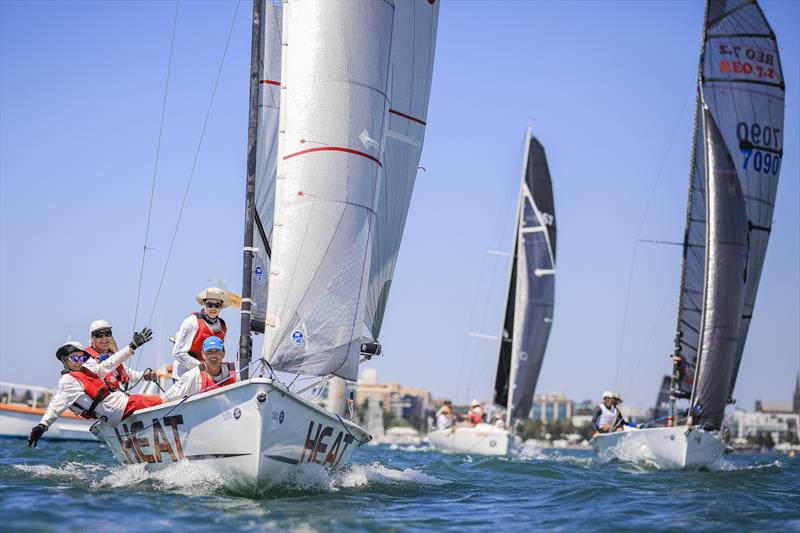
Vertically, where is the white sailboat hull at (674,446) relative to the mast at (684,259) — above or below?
below

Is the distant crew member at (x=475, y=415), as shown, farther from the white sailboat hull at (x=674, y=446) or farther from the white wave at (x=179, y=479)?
the white wave at (x=179, y=479)

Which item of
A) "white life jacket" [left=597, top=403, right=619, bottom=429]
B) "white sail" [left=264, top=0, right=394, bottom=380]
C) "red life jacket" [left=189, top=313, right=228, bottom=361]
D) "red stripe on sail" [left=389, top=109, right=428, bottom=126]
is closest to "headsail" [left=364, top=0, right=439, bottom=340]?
"red stripe on sail" [left=389, top=109, right=428, bottom=126]

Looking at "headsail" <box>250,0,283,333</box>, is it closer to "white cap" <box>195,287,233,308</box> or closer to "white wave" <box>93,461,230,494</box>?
"white cap" <box>195,287,233,308</box>

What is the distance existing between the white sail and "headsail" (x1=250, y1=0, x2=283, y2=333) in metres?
1.32

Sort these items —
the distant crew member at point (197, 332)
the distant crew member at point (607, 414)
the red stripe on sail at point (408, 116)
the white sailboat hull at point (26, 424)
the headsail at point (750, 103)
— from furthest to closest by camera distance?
the white sailboat hull at point (26, 424), the headsail at point (750, 103), the distant crew member at point (607, 414), the red stripe on sail at point (408, 116), the distant crew member at point (197, 332)

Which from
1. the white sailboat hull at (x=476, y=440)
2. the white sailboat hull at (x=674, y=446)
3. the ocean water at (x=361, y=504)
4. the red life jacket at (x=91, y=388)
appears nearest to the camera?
the ocean water at (x=361, y=504)

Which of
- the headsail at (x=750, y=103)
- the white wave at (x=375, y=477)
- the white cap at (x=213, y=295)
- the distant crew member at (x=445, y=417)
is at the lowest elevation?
the distant crew member at (x=445, y=417)

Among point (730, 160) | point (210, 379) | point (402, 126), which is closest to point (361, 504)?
point (210, 379)

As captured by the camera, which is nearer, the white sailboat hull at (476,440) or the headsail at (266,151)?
the headsail at (266,151)

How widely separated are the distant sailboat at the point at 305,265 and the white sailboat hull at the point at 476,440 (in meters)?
18.2

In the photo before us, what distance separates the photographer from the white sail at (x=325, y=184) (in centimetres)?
1197

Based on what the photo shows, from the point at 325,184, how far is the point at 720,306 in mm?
13179

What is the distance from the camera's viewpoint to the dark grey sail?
74.2ft

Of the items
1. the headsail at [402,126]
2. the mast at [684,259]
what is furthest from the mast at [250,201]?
the mast at [684,259]
